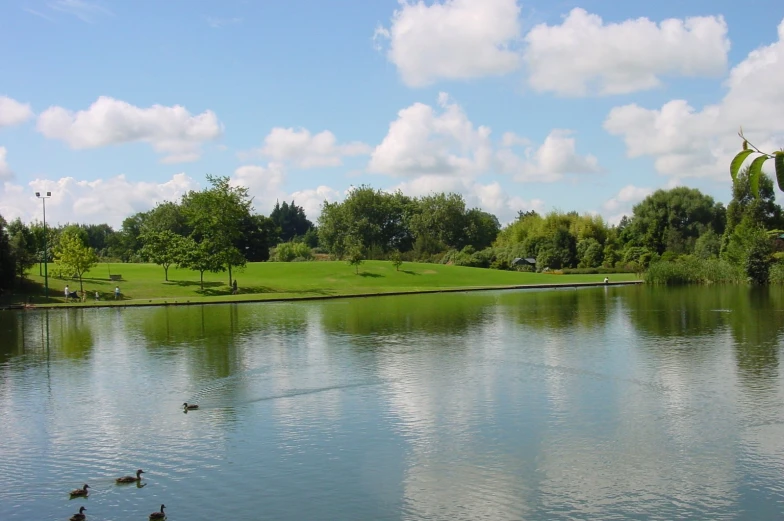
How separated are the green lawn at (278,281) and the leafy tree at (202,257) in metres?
1.88

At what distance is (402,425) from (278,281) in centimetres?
6255

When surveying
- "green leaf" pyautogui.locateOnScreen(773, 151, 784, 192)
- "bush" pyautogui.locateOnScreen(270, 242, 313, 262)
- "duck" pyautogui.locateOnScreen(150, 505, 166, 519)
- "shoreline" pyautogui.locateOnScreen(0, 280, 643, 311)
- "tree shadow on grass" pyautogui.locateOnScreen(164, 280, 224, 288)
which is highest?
"bush" pyautogui.locateOnScreen(270, 242, 313, 262)

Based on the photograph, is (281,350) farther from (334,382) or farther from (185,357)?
(334,382)

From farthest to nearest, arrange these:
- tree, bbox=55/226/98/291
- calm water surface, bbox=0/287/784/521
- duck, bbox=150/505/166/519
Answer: tree, bbox=55/226/98/291, calm water surface, bbox=0/287/784/521, duck, bbox=150/505/166/519

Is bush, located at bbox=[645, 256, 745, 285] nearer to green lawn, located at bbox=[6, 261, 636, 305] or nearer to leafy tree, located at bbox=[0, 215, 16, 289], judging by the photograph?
green lawn, located at bbox=[6, 261, 636, 305]

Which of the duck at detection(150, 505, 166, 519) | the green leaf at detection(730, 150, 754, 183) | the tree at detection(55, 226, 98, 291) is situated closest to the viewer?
the green leaf at detection(730, 150, 754, 183)

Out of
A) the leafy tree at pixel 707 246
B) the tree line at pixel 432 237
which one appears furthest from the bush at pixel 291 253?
the leafy tree at pixel 707 246

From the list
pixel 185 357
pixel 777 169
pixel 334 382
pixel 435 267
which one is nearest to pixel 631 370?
pixel 334 382

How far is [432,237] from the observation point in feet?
445

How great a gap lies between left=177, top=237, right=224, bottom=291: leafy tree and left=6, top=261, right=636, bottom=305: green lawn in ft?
6.17

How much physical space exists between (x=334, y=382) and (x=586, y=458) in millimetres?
10006

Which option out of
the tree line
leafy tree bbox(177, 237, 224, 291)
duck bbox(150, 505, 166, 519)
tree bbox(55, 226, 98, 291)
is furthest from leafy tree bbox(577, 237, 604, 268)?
duck bbox(150, 505, 166, 519)

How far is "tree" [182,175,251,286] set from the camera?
7238cm

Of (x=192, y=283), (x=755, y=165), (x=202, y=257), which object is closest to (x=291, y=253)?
(x=192, y=283)
